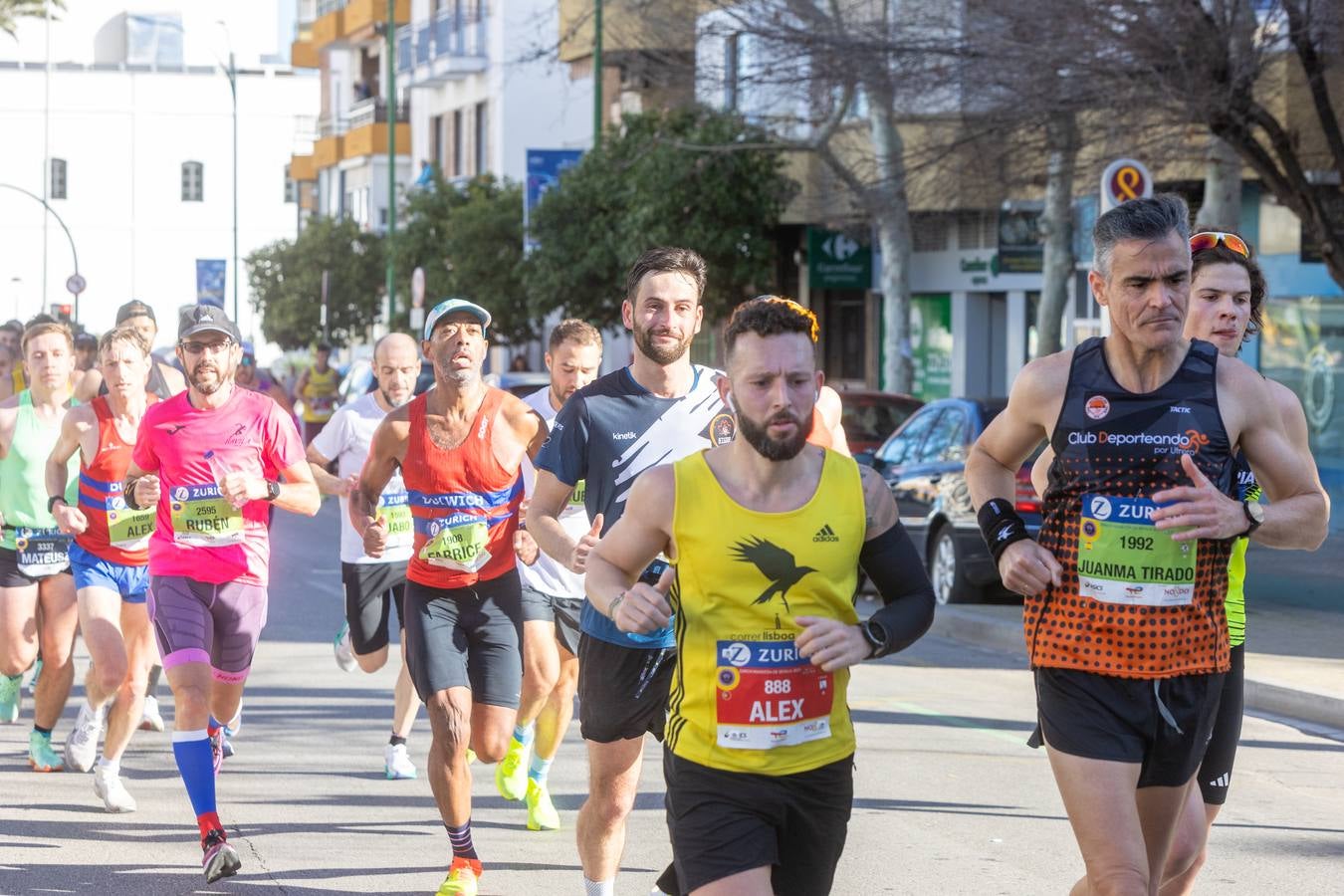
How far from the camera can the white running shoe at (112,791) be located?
8320mm

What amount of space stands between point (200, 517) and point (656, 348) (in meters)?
2.29

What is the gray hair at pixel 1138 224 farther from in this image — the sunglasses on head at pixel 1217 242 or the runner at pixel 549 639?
the runner at pixel 549 639

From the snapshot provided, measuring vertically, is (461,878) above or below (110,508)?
below

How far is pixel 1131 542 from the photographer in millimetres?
4797

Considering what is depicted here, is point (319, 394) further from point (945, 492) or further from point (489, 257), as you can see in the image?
point (945, 492)

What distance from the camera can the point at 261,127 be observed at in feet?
289

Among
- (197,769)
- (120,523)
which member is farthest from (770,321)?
(120,523)

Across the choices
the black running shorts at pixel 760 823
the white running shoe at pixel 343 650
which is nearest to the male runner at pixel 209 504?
the white running shoe at pixel 343 650

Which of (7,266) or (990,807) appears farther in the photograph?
(7,266)

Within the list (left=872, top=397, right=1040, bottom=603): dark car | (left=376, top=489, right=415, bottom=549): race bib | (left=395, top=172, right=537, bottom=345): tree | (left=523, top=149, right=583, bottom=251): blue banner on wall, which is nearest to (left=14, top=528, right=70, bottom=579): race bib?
(left=376, top=489, right=415, bottom=549): race bib

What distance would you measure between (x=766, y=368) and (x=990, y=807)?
460 cm

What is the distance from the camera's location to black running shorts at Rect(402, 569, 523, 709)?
23.1 ft

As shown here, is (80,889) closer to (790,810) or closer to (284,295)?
(790,810)

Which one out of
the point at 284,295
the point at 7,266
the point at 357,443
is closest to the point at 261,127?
the point at 7,266
